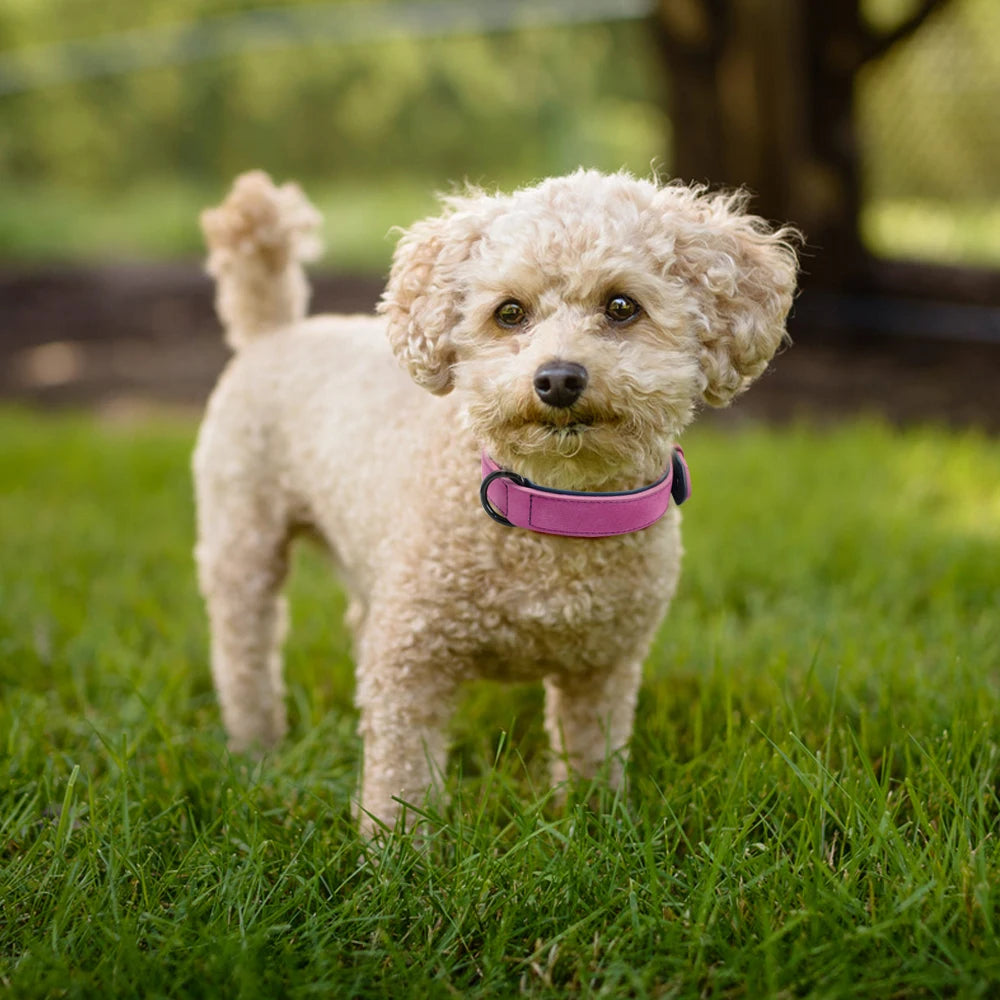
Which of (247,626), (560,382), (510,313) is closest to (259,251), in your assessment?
(247,626)

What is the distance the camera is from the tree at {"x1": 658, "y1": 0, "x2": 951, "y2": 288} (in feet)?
23.2

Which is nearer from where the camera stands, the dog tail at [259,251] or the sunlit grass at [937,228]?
the dog tail at [259,251]

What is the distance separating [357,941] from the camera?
1.94 m

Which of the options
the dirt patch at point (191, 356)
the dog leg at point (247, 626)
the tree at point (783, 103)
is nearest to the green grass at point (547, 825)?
the dog leg at point (247, 626)

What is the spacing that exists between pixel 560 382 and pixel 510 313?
296 millimetres

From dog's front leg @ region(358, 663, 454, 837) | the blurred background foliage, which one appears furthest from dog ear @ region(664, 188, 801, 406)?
the blurred background foliage

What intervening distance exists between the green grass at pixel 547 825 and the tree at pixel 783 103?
426 cm

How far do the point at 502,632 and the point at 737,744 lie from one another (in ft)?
2.13

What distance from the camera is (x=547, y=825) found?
6.91 ft

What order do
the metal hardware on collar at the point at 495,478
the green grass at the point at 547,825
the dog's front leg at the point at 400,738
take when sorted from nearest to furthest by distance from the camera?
1. the green grass at the point at 547,825
2. the metal hardware on collar at the point at 495,478
3. the dog's front leg at the point at 400,738

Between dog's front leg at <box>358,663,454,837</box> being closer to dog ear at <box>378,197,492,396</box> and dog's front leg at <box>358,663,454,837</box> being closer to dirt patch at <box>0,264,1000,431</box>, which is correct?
dog ear at <box>378,197,492,396</box>

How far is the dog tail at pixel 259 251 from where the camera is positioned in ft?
10.3

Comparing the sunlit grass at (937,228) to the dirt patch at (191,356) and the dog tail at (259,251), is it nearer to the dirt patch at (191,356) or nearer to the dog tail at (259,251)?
the dirt patch at (191,356)

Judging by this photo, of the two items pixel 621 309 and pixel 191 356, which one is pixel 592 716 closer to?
pixel 621 309
